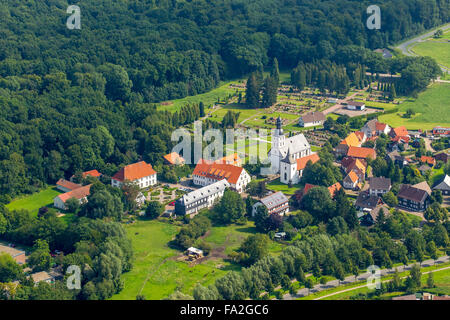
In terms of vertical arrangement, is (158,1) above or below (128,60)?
above

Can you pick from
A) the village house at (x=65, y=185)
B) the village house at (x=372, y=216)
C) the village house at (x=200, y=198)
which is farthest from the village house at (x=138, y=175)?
the village house at (x=372, y=216)

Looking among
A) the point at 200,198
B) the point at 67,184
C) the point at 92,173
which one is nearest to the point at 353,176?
the point at 200,198

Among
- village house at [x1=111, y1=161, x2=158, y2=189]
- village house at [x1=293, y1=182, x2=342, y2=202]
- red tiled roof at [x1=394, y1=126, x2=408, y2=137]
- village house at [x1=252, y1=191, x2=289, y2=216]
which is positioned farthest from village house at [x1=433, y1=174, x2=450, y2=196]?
village house at [x1=111, y1=161, x2=158, y2=189]

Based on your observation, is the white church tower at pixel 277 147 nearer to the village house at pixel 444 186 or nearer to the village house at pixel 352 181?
the village house at pixel 352 181

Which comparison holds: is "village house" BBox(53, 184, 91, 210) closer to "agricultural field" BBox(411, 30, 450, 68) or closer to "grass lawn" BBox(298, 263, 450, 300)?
"grass lawn" BBox(298, 263, 450, 300)
